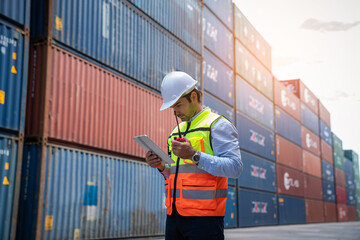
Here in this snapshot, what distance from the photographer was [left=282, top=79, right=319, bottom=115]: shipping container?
39469 millimetres

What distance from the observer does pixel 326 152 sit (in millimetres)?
47562

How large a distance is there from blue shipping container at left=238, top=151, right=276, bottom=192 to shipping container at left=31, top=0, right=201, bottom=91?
30.4 ft

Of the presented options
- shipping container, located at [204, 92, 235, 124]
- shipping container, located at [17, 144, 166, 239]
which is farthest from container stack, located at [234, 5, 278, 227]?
shipping container, located at [17, 144, 166, 239]

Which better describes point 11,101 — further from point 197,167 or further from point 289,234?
point 289,234

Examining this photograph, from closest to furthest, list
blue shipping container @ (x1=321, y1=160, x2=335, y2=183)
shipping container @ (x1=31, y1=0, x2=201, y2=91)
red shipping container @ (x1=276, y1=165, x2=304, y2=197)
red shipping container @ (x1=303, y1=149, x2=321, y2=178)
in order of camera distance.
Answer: shipping container @ (x1=31, y1=0, x2=201, y2=91) → red shipping container @ (x1=276, y1=165, x2=304, y2=197) → red shipping container @ (x1=303, y1=149, x2=321, y2=178) → blue shipping container @ (x1=321, y1=160, x2=335, y2=183)

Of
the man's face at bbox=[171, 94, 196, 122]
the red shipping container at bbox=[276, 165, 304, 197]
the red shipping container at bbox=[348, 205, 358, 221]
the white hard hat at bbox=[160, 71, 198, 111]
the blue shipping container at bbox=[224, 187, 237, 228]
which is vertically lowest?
the red shipping container at bbox=[348, 205, 358, 221]

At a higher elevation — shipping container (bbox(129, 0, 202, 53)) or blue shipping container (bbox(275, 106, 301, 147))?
shipping container (bbox(129, 0, 202, 53))

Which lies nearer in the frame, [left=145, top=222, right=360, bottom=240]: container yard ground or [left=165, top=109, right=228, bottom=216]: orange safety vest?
[left=165, top=109, right=228, bottom=216]: orange safety vest

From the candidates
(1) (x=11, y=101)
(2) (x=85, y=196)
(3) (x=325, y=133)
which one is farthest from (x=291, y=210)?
(1) (x=11, y=101)

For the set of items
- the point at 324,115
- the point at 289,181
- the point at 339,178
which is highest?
the point at 324,115

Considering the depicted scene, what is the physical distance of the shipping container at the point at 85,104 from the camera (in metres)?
9.82

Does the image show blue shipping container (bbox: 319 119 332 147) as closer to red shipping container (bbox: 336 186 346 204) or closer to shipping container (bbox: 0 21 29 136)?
red shipping container (bbox: 336 186 346 204)

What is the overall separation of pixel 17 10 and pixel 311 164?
116 ft

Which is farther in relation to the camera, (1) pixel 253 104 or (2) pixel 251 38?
(2) pixel 251 38
